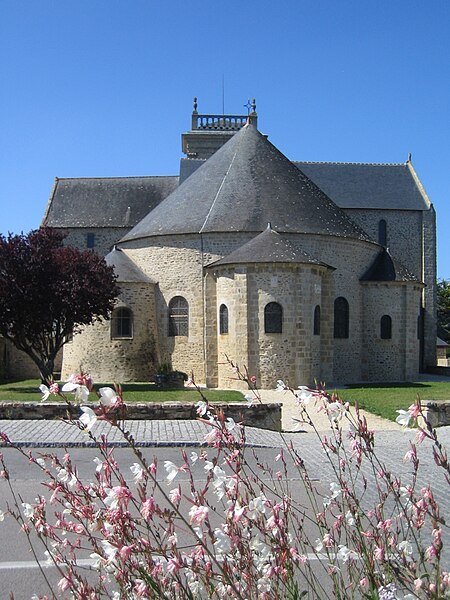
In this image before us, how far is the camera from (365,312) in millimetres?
26891

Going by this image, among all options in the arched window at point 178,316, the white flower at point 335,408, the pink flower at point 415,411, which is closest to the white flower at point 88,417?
the white flower at point 335,408

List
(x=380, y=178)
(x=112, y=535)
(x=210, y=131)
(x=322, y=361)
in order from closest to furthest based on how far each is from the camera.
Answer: (x=112, y=535), (x=322, y=361), (x=380, y=178), (x=210, y=131)

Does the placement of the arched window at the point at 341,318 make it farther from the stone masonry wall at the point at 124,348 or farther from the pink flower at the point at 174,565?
the pink flower at the point at 174,565

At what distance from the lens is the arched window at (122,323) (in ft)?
84.0

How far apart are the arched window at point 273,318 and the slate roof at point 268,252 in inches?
62.1

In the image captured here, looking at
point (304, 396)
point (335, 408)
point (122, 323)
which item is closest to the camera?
point (304, 396)

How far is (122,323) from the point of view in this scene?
84.6 feet

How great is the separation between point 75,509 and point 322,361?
22192 mm

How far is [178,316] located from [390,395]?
931 cm

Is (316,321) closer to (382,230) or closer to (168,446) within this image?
(382,230)

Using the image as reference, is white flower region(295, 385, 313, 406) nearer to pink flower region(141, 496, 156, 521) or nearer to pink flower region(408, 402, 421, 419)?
pink flower region(408, 402, 421, 419)

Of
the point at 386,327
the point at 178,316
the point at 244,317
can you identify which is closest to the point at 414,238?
the point at 386,327

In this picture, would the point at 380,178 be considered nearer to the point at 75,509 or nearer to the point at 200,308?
the point at 200,308

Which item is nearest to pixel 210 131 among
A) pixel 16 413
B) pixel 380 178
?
pixel 380 178
